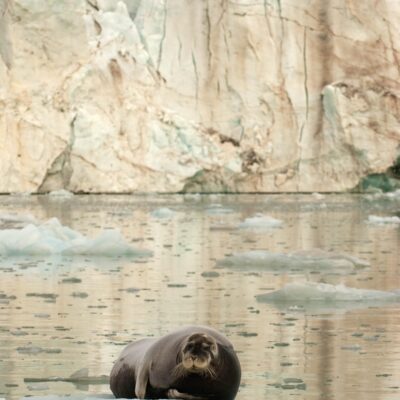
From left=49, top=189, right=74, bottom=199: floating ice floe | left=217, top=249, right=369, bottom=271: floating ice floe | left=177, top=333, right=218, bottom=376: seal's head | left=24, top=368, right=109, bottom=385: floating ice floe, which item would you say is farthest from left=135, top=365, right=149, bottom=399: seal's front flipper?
left=49, top=189, right=74, bottom=199: floating ice floe

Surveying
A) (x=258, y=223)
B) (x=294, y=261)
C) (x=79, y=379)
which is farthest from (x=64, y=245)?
(x=79, y=379)

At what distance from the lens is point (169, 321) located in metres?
5.06

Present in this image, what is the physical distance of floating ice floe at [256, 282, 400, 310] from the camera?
18.8 ft

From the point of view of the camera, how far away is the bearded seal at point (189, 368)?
2.89m

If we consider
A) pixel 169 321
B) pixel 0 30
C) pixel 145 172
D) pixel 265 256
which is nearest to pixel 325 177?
pixel 145 172

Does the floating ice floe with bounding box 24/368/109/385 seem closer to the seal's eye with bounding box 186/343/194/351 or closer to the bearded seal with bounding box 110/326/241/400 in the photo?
the bearded seal with bounding box 110/326/241/400

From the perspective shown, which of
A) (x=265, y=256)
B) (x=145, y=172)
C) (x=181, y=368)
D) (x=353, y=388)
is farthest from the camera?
(x=145, y=172)

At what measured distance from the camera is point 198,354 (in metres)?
2.87

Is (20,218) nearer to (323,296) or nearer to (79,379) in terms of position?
(323,296)

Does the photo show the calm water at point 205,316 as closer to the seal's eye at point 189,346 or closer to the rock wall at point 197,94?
the seal's eye at point 189,346

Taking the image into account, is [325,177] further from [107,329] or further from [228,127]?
[107,329]

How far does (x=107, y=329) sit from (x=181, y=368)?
191cm

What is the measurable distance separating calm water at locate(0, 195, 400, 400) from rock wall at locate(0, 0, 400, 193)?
9.62 m

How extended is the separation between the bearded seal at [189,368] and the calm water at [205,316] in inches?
16.2
